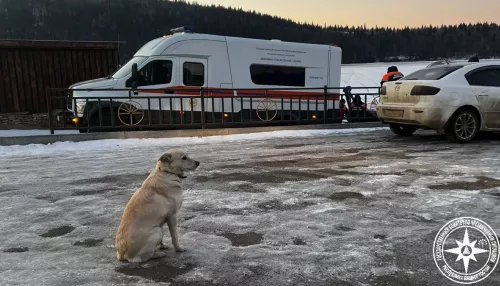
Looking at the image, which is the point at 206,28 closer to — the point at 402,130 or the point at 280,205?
the point at 402,130

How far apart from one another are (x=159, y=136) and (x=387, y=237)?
7.65 m

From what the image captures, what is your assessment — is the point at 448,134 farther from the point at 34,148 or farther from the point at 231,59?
the point at 34,148

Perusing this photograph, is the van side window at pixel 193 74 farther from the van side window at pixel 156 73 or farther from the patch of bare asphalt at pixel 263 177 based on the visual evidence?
the patch of bare asphalt at pixel 263 177

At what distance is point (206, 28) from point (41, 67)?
5148 centimetres

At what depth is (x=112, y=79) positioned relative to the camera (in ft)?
37.6

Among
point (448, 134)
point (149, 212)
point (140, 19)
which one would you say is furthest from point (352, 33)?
point (149, 212)

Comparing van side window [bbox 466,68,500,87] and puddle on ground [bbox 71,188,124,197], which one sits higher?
van side window [bbox 466,68,500,87]

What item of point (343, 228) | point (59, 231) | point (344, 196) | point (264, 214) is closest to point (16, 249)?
point (59, 231)

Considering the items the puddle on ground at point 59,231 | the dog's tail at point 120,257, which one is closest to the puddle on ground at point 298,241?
the dog's tail at point 120,257

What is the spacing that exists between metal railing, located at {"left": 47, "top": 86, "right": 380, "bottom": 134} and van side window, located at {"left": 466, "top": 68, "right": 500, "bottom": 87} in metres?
4.32

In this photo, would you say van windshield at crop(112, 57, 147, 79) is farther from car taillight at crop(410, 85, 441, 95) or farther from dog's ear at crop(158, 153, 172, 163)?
dog's ear at crop(158, 153, 172, 163)

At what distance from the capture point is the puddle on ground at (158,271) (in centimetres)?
282

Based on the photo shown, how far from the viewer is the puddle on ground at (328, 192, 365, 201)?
4609mm

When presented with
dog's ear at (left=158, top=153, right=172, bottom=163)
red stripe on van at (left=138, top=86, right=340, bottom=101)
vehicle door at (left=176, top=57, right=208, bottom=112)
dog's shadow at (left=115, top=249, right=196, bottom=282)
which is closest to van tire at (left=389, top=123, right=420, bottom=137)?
red stripe on van at (left=138, top=86, right=340, bottom=101)
